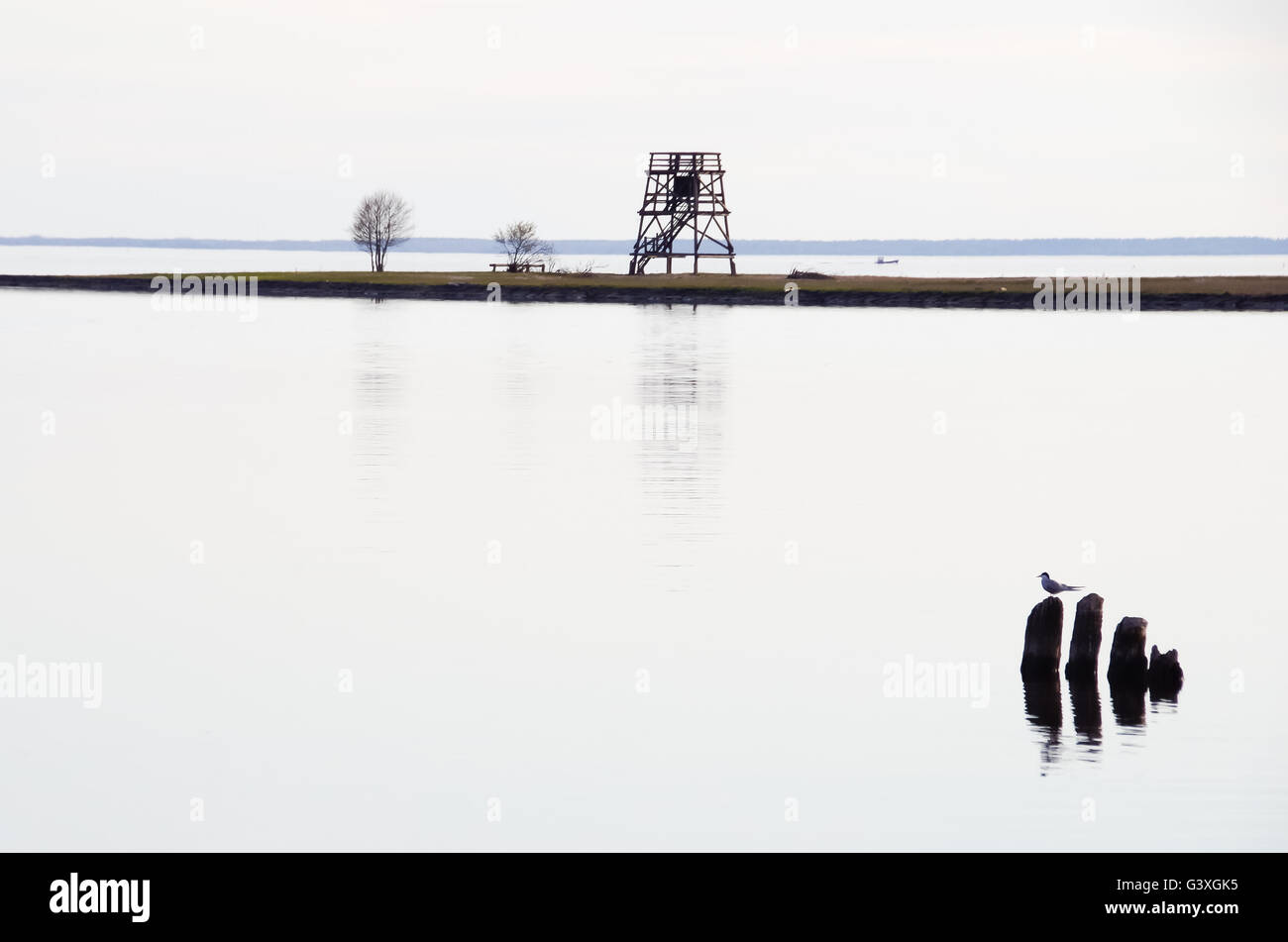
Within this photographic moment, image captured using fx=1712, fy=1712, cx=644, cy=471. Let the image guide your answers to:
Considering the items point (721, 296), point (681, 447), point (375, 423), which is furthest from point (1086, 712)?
point (721, 296)

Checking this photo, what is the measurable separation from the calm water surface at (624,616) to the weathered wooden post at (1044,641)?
35 cm

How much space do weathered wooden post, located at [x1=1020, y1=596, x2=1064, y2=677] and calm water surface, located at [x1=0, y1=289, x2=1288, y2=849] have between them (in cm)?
35

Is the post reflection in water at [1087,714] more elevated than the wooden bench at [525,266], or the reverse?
the wooden bench at [525,266]

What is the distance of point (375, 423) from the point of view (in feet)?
118

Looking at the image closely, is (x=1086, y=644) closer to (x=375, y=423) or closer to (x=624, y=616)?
(x=624, y=616)

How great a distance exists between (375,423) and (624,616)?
734 inches

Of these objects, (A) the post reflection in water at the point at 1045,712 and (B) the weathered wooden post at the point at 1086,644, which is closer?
(A) the post reflection in water at the point at 1045,712

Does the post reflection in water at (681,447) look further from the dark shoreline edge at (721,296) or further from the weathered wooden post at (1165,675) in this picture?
the dark shoreline edge at (721,296)

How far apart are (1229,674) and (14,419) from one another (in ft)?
88.9

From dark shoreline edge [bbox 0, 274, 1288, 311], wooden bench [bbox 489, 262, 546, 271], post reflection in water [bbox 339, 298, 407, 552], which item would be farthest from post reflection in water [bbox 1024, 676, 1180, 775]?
wooden bench [bbox 489, 262, 546, 271]

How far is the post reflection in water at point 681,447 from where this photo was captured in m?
22.5

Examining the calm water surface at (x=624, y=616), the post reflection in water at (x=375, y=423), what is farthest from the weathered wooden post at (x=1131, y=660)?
the post reflection in water at (x=375, y=423)
